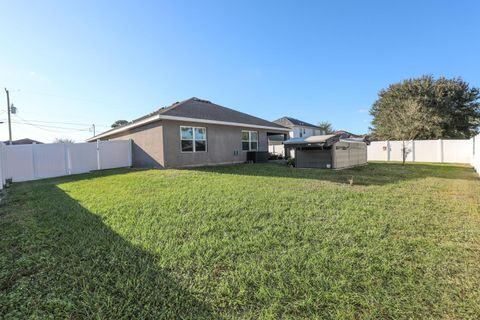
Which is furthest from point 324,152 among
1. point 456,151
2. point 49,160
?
point 49,160

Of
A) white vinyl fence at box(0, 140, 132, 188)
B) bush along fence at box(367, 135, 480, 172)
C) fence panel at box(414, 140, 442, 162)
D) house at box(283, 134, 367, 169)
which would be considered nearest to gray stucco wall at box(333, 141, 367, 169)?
house at box(283, 134, 367, 169)

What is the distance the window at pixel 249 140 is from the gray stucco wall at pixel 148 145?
5907 mm

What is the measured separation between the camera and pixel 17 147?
10750mm

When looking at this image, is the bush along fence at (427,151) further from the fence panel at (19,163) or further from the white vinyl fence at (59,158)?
the fence panel at (19,163)

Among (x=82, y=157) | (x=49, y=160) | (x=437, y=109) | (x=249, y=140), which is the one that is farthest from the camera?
(x=437, y=109)

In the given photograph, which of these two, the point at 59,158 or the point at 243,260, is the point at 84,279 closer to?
the point at 243,260

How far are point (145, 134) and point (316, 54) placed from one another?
12050mm

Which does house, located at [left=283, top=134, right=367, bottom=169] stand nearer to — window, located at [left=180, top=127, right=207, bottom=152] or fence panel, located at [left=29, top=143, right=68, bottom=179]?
window, located at [left=180, top=127, right=207, bottom=152]

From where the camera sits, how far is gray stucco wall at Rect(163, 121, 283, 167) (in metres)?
11.4

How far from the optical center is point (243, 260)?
271cm

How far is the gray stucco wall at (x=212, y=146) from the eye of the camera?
37.3 feet

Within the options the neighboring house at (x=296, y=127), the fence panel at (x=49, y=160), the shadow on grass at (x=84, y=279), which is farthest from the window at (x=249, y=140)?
the neighboring house at (x=296, y=127)

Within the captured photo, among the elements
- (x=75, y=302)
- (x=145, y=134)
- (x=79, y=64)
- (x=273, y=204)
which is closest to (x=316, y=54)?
(x=145, y=134)

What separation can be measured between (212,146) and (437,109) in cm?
2777
